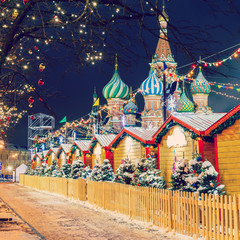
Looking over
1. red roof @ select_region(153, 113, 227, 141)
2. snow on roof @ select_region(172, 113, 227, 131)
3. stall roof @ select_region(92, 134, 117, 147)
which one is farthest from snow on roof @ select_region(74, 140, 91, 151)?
snow on roof @ select_region(172, 113, 227, 131)

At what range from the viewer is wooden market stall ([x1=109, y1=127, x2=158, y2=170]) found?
877 inches

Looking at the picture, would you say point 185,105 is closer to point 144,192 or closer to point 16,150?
point 16,150

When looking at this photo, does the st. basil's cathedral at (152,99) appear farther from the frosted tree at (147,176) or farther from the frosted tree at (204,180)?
the frosted tree at (204,180)

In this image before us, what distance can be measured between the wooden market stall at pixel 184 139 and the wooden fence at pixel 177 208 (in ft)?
9.47

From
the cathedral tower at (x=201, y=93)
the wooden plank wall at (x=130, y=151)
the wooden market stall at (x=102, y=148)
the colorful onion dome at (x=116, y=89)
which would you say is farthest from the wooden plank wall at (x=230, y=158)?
the colorful onion dome at (x=116, y=89)

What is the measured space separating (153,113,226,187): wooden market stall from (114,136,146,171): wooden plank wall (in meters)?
2.84

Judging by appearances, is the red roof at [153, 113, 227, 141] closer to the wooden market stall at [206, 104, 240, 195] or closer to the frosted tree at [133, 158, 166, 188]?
the wooden market stall at [206, 104, 240, 195]

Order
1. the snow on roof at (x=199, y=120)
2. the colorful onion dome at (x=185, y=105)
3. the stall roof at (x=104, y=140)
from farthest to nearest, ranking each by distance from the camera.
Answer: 1. the colorful onion dome at (x=185, y=105)
2. the stall roof at (x=104, y=140)
3. the snow on roof at (x=199, y=120)

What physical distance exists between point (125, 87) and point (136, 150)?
45.3 m

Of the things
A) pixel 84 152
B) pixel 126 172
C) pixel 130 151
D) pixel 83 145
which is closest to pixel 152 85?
pixel 83 145

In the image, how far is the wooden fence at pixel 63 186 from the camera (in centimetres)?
2283

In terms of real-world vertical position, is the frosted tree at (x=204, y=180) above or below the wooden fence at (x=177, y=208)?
above

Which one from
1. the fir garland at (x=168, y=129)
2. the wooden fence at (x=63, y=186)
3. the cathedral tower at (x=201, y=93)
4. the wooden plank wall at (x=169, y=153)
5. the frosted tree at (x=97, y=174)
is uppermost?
the cathedral tower at (x=201, y=93)

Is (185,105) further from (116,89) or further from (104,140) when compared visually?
(104,140)
